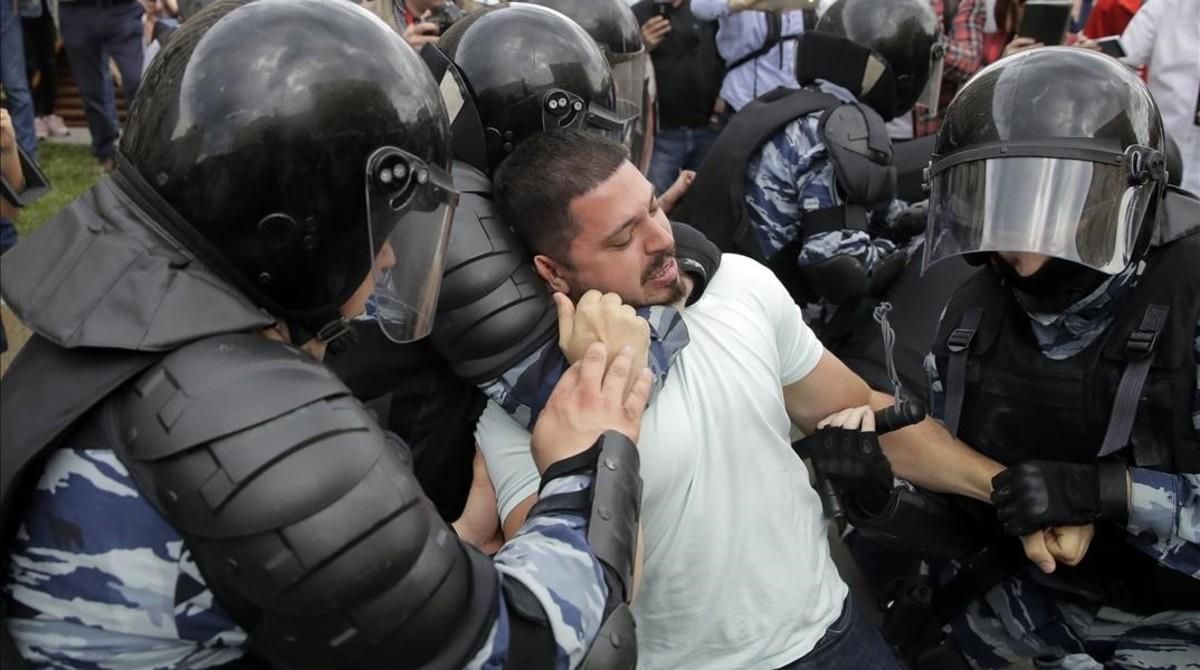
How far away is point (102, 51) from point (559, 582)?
24.7ft

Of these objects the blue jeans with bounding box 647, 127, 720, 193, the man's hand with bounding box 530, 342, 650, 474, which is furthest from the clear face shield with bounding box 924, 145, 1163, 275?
the blue jeans with bounding box 647, 127, 720, 193

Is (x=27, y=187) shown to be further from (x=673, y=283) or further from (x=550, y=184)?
(x=673, y=283)

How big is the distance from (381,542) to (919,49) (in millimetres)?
3072

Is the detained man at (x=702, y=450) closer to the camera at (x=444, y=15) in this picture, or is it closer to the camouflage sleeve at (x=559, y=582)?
the camouflage sleeve at (x=559, y=582)

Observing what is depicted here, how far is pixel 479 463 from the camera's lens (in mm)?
1972

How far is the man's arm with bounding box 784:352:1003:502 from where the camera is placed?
86.0 inches

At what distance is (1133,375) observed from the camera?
2.00 metres

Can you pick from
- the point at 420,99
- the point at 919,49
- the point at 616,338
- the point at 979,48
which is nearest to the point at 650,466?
the point at 616,338

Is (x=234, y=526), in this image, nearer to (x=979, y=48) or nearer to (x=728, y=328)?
(x=728, y=328)

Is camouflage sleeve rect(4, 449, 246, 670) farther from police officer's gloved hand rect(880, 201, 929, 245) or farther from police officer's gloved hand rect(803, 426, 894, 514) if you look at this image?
police officer's gloved hand rect(880, 201, 929, 245)

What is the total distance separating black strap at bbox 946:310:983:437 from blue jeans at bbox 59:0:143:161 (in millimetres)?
6591

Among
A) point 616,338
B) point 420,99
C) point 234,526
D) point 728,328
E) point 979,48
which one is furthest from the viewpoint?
point 979,48

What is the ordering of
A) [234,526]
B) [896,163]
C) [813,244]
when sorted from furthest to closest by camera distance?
[896,163]
[813,244]
[234,526]

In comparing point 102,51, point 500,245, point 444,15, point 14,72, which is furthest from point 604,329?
point 102,51
